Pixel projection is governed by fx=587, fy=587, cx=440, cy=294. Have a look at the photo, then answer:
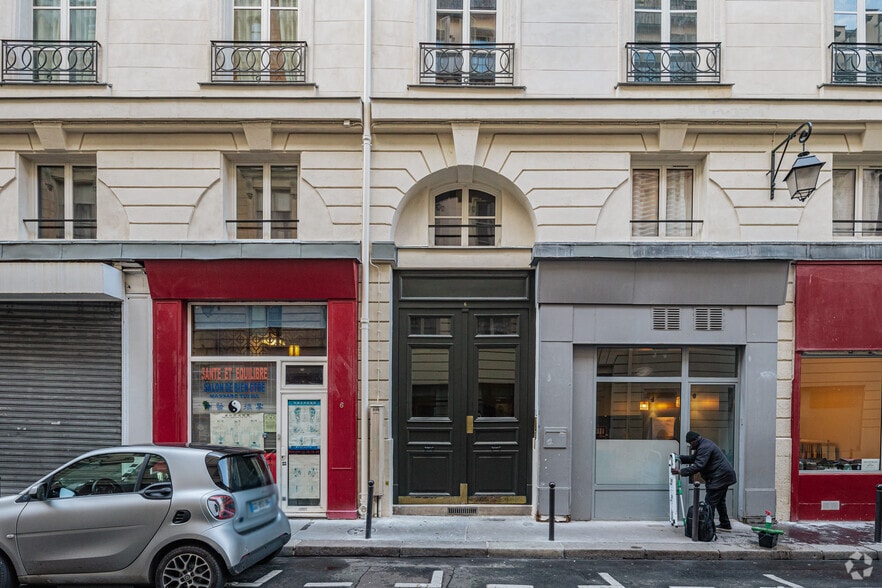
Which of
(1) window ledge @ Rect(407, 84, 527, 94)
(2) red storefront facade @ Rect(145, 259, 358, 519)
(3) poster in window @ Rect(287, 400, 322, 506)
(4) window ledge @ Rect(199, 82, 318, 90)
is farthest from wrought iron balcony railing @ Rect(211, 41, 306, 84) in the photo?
(3) poster in window @ Rect(287, 400, 322, 506)

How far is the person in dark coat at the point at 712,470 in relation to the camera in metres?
8.35

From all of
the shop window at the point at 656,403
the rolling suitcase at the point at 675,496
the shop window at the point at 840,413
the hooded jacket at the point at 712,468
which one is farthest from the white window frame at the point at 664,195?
the rolling suitcase at the point at 675,496

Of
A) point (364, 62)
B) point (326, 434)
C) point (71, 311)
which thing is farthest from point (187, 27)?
point (326, 434)

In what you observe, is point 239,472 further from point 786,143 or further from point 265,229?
point 786,143

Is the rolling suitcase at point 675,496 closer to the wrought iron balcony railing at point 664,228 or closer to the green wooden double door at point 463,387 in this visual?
the green wooden double door at point 463,387

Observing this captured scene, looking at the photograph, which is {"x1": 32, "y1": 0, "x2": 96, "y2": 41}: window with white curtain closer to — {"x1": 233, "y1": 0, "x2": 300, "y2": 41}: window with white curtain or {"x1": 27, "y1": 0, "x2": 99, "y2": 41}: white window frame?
{"x1": 27, "y1": 0, "x2": 99, "y2": 41}: white window frame

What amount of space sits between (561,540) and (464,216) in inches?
206

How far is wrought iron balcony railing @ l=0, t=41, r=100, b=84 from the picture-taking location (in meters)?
9.38

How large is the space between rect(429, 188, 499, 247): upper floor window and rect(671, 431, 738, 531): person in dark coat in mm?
4474

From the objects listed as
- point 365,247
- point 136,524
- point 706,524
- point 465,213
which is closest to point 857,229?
point 706,524

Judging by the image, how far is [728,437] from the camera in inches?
369

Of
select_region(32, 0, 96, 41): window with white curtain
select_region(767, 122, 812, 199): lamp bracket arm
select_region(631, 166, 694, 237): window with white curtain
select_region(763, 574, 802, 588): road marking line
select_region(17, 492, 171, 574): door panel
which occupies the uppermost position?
select_region(32, 0, 96, 41): window with white curtain

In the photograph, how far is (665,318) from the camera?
361 inches

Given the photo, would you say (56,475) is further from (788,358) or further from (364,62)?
(788,358)
